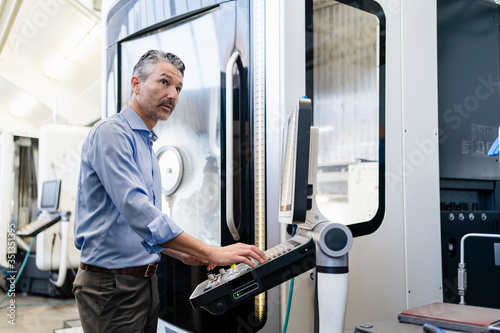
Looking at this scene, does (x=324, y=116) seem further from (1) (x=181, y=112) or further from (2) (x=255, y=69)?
(1) (x=181, y=112)

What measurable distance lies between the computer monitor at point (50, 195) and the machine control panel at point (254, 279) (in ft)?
14.0

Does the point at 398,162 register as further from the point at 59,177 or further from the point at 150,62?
the point at 59,177

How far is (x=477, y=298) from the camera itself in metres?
2.39

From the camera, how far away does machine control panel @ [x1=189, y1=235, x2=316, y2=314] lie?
125cm

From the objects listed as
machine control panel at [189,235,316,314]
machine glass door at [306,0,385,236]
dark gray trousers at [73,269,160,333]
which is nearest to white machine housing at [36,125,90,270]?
machine glass door at [306,0,385,236]

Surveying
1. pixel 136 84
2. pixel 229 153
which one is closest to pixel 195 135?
pixel 229 153

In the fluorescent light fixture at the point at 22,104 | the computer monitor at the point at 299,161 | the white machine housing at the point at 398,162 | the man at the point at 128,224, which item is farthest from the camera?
the fluorescent light fixture at the point at 22,104

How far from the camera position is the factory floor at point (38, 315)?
4410mm

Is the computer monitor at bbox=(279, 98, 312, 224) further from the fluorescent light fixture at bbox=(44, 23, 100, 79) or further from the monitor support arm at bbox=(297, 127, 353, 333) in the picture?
the fluorescent light fixture at bbox=(44, 23, 100, 79)

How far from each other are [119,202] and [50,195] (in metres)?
4.27

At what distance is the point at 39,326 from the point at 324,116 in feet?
12.1

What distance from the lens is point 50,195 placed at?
5227 mm

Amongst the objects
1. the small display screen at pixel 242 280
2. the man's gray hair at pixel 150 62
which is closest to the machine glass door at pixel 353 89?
the man's gray hair at pixel 150 62

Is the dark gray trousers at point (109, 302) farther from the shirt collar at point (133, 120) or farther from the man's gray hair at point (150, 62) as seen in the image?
the man's gray hair at point (150, 62)
